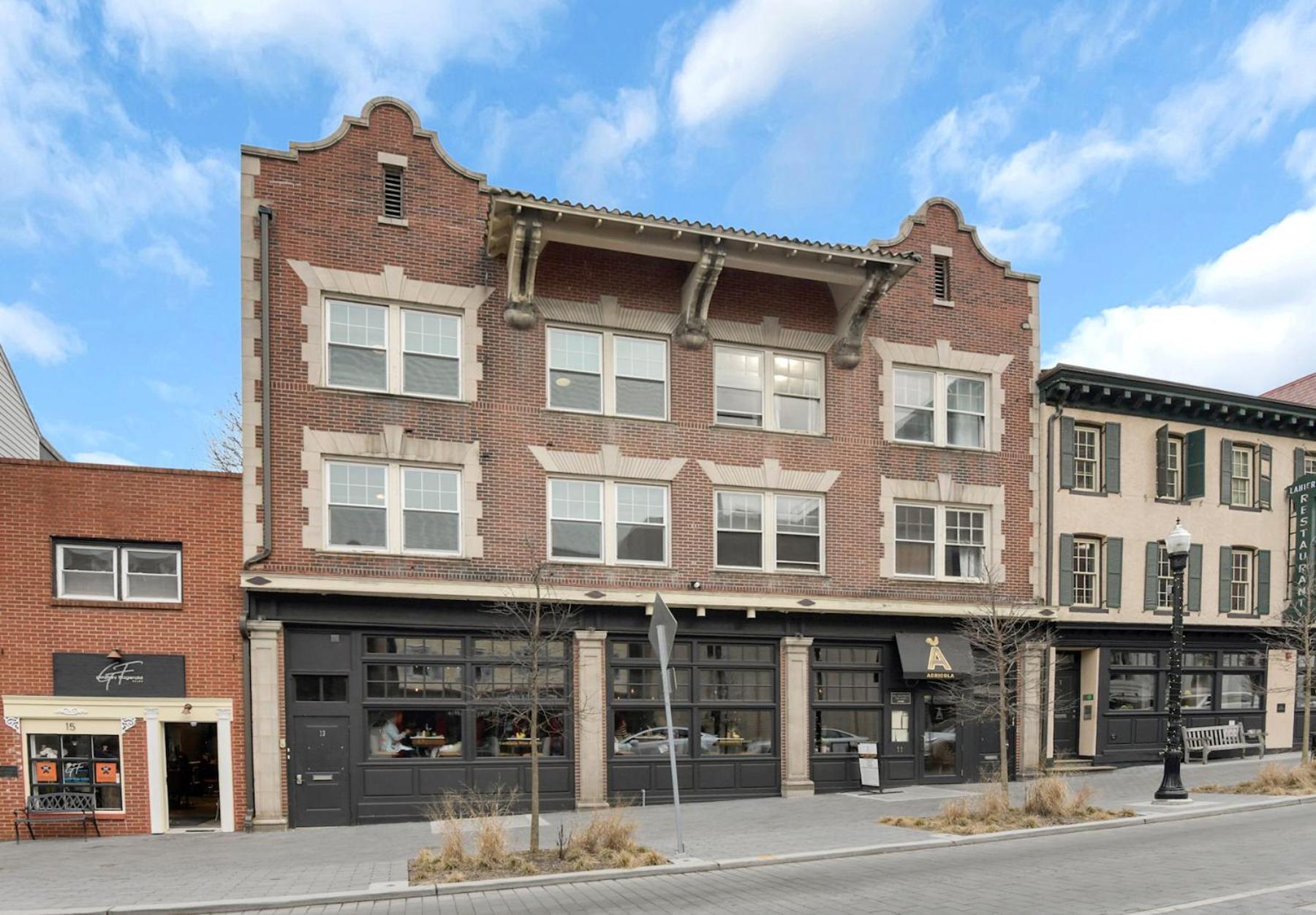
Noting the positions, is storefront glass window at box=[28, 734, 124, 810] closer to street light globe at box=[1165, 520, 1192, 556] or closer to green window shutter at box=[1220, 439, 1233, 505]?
street light globe at box=[1165, 520, 1192, 556]

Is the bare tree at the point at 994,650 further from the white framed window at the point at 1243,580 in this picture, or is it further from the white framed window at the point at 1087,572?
the white framed window at the point at 1243,580

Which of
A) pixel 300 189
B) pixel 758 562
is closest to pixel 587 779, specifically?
pixel 758 562

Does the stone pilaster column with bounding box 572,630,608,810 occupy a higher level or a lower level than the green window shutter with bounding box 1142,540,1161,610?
lower

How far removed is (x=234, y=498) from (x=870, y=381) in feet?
41.0

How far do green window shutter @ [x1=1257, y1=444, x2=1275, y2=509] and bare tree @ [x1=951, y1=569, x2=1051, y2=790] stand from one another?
27.2ft

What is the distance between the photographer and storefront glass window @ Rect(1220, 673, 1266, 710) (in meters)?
22.9

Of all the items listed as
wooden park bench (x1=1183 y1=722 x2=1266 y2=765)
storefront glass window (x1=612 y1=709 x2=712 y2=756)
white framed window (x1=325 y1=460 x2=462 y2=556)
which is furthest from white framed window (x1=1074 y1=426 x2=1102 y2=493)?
white framed window (x1=325 y1=460 x2=462 y2=556)

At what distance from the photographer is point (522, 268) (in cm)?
1644

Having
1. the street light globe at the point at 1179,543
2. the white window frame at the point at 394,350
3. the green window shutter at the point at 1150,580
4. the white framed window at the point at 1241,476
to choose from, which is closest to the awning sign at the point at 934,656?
the street light globe at the point at 1179,543

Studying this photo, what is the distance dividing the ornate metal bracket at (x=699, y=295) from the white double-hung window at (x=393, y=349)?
14.3 ft

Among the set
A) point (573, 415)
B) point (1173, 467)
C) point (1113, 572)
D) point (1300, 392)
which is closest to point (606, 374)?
point (573, 415)

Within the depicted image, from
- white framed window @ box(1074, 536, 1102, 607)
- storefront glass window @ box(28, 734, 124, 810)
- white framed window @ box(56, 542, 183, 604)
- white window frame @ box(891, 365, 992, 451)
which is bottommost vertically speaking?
storefront glass window @ box(28, 734, 124, 810)

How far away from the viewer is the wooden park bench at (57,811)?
13781mm

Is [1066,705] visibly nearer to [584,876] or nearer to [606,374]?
[606,374]
